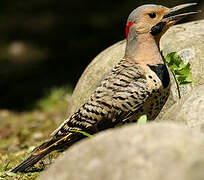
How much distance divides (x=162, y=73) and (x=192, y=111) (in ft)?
2.90

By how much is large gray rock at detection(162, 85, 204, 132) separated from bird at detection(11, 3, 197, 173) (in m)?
0.61

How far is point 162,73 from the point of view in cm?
418

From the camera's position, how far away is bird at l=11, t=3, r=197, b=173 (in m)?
4.11

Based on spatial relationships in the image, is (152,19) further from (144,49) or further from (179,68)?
(179,68)

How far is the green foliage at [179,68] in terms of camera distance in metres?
4.29

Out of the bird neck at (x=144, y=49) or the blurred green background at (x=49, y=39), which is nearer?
the bird neck at (x=144, y=49)

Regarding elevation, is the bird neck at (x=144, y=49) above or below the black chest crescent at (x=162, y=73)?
above

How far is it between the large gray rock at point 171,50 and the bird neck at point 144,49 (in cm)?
43

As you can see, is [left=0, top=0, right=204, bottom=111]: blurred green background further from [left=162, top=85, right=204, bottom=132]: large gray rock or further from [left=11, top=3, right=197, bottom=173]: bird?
[left=162, top=85, right=204, bottom=132]: large gray rock

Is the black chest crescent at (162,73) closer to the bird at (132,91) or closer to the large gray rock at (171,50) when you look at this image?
the bird at (132,91)

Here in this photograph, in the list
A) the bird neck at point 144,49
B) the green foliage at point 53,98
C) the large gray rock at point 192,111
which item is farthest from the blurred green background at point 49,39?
the large gray rock at point 192,111

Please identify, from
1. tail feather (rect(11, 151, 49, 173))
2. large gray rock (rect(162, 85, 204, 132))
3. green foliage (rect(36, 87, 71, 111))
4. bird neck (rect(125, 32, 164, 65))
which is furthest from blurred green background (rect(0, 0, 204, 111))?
large gray rock (rect(162, 85, 204, 132))

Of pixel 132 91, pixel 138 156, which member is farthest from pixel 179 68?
pixel 138 156

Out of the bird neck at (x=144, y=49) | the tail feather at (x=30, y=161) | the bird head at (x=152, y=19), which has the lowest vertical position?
the tail feather at (x=30, y=161)
